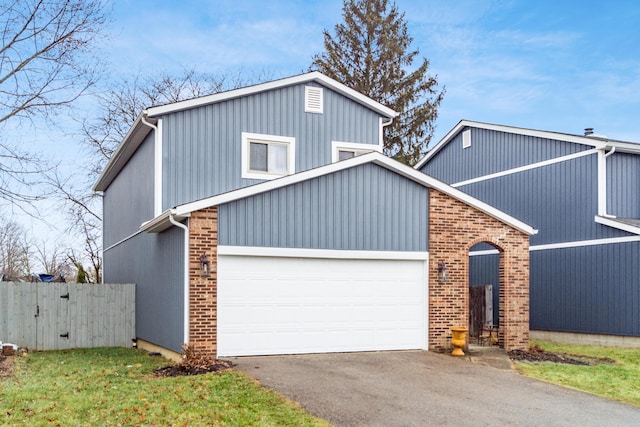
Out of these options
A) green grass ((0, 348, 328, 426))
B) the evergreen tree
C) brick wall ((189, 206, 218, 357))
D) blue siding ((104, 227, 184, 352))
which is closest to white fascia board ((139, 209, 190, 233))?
blue siding ((104, 227, 184, 352))

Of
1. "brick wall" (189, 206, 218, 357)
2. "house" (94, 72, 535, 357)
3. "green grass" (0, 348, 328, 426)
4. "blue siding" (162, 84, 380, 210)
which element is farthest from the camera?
"blue siding" (162, 84, 380, 210)

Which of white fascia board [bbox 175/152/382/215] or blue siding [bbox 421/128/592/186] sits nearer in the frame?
white fascia board [bbox 175/152/382/215]

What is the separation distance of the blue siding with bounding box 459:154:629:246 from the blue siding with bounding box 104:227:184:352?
A: 39.4 feet

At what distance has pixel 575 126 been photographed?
2769 centimetres

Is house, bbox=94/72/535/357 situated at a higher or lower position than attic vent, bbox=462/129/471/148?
lower

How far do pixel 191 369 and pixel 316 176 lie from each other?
185 inches

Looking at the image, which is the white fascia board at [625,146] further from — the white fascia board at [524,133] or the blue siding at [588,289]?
the blue siding at [588,289]

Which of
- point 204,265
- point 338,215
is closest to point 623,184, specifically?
point 338,215

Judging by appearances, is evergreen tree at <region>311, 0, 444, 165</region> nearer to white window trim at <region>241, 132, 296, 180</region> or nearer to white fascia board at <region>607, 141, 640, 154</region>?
white fascia board at <region>607, 141, 640, 154</region>

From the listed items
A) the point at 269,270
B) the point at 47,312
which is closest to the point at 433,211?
the point at 269,270

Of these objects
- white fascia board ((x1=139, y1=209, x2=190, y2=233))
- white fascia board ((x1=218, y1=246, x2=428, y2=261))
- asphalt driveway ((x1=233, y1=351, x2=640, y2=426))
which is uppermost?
white fascia board ((x1=139, y1=209, x2=190, y2=233))

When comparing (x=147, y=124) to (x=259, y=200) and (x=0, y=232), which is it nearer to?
(x=259, y=200)

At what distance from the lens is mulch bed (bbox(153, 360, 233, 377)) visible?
1017 cm

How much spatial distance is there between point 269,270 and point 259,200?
4.81ft
